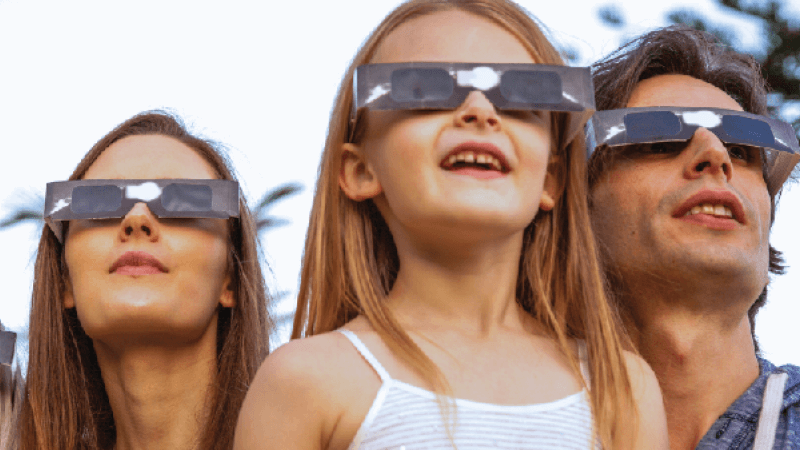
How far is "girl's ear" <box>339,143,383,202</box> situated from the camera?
93.0 inches

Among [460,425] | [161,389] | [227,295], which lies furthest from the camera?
[227,295]

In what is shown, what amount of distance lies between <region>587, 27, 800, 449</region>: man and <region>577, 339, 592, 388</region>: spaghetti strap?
472 mm

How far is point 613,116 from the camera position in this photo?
2771 millimetres

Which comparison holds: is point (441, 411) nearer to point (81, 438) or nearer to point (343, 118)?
point (343, 118)

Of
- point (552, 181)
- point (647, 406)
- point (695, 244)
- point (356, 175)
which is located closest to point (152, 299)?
point (356, 175)

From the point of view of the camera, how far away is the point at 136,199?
2904mm

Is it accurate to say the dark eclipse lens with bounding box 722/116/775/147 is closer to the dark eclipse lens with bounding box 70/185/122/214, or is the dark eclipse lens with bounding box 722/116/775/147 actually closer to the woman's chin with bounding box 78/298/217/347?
the woman's chin with bounding box 78/298/217/347

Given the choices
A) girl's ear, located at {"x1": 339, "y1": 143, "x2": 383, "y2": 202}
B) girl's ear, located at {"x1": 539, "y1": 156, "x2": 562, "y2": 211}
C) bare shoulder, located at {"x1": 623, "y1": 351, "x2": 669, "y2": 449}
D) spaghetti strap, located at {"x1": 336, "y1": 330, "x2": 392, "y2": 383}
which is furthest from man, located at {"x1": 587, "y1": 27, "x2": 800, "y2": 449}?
spaghetti strap, located at {"x1": 336, "y1": 330, "x2": 392, "y2": 383}

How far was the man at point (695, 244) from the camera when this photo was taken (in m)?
2.66

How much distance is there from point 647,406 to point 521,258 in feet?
1.67

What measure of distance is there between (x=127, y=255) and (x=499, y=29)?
126 cm

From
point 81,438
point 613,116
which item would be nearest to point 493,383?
point 613,116

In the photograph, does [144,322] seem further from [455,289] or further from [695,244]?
[695,244]

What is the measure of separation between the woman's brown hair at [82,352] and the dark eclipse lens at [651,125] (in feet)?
4.13
